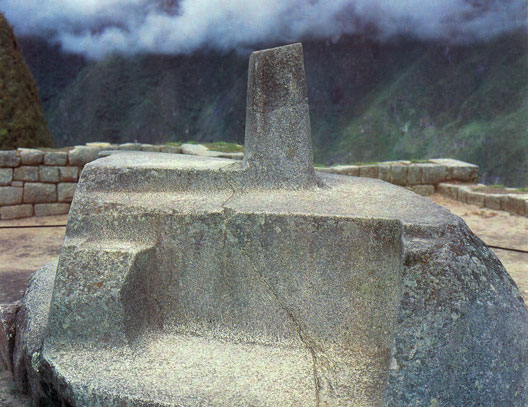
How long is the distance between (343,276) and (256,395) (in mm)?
620

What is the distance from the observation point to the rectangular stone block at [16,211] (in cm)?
738

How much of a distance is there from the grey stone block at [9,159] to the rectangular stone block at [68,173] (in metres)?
0.60

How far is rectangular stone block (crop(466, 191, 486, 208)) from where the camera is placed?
819 cm

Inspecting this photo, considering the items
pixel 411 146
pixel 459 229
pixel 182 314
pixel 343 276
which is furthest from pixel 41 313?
pixel 411 146

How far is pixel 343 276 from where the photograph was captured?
2.26 m

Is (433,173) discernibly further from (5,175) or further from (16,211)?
(5,175)

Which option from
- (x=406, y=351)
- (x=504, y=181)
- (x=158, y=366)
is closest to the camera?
(x=406, y=351)

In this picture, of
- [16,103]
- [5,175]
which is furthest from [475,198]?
[16,103]

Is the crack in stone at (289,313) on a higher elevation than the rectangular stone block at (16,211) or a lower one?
higher

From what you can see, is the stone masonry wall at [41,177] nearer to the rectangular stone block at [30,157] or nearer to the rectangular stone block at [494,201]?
the rectangular stone block at [30,157]

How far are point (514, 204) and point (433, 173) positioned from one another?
192 cm

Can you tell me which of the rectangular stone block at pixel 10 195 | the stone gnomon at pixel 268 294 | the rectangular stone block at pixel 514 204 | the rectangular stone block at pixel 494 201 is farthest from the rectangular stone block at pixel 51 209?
the rectangular stone block at pixel 514 204

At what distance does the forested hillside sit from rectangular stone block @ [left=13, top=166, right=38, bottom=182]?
18.0 metres

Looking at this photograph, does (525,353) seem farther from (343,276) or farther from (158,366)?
(158,366)
